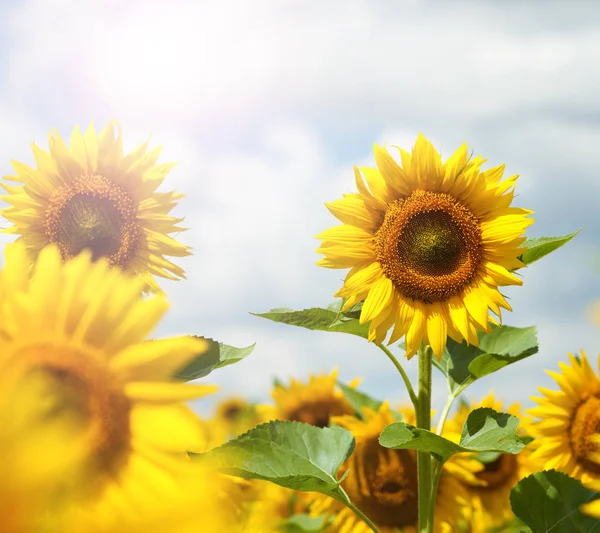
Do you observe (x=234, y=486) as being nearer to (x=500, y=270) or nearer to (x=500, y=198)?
(x=500, y=270)

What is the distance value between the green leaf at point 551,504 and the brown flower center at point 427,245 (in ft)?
2.23

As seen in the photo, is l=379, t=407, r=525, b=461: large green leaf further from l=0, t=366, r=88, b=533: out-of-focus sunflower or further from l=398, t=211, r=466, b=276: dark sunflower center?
l=0, t=366, r=88, b=533: out-of-focus sunflower

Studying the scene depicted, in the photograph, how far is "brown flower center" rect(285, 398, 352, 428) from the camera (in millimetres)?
4289

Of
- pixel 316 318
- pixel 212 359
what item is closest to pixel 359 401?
pixel 316 318

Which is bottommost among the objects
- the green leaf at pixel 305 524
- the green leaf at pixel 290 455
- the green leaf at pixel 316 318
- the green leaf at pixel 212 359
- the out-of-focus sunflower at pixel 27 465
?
the green leaf at pixel 305 524

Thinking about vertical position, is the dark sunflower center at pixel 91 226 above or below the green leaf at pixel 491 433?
above

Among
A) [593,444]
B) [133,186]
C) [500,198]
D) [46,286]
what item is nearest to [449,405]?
[500,198]

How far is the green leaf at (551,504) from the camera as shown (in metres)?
2.47

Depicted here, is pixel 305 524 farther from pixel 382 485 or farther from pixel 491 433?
pixel 491 433

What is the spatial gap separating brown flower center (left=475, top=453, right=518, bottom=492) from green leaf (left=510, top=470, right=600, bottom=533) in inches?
60.7

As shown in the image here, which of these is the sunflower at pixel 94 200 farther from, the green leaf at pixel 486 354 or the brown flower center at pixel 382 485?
the brown flower center at pixel 382 485

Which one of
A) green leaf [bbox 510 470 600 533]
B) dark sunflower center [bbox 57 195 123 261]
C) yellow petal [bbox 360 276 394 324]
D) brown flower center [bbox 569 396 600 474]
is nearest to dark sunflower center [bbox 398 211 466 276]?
yellow petal [bbox 360 276 394 324]

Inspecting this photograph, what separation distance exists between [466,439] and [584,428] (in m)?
1.40

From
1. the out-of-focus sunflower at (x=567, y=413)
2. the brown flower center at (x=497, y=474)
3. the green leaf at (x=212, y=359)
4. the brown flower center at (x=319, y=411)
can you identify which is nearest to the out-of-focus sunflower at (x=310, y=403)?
the brown flower center at (x=319, y=411)
